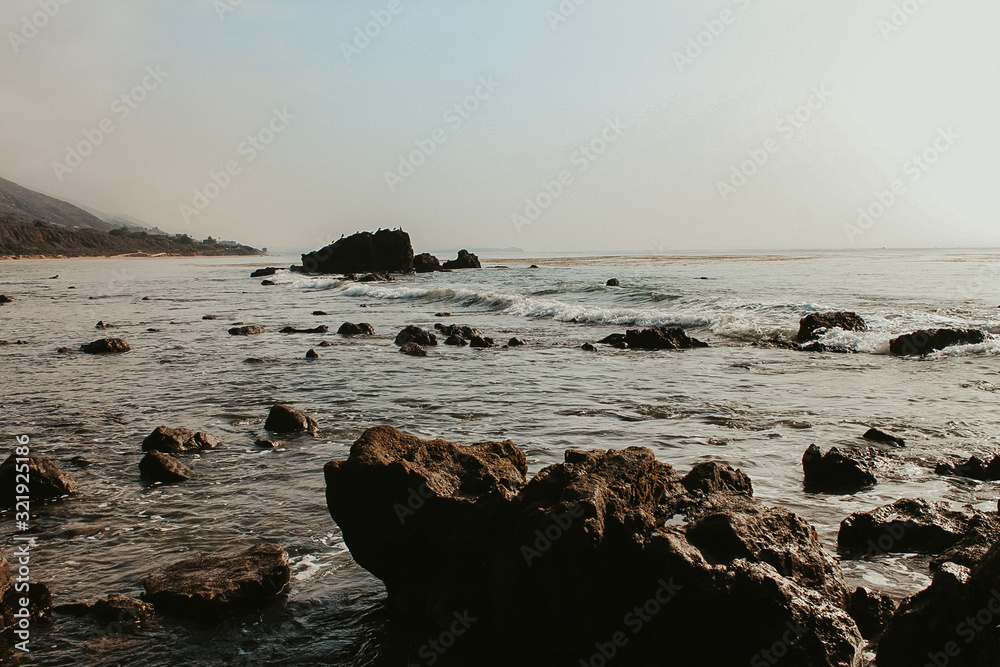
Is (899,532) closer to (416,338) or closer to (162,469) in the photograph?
(162,469)

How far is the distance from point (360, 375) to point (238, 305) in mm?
19454

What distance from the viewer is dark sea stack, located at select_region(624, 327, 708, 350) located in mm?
15359

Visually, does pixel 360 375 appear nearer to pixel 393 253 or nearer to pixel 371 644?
pixel 371 644

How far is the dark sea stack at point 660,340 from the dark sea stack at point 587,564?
450 inches

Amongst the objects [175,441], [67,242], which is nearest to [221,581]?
[175,441]

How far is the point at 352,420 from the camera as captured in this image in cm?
859

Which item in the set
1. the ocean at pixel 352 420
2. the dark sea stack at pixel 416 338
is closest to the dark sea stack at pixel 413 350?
the ocean at pixel 352 420

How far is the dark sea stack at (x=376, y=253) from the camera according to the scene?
66312 mm

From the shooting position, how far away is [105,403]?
378 inches

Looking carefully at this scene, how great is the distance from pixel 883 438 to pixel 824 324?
32.2 ft

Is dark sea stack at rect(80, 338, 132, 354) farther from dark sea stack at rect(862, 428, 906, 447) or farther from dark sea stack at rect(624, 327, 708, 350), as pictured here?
dark sea stack at rect(862, 428, 906, 447)
